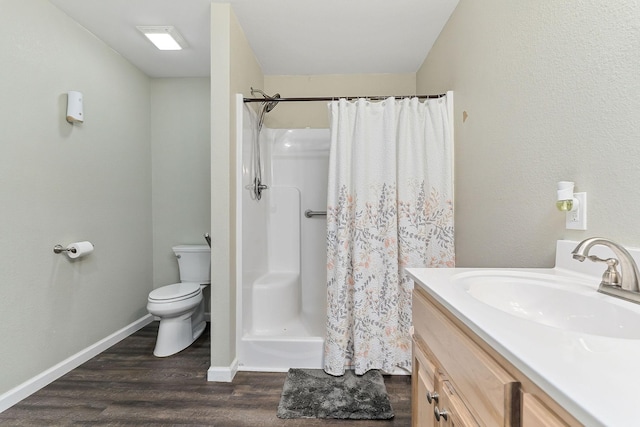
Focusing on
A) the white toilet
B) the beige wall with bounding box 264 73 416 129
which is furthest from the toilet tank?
the beige wall with bounding box 264 73 416 129

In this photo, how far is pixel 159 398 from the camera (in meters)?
1.59

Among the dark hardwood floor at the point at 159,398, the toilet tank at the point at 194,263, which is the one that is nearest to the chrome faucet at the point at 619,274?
the dark hardwood floor at the point at 159,398

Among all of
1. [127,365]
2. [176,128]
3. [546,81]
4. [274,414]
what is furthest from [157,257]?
[546,81]

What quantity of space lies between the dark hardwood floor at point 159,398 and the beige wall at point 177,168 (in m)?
0.97

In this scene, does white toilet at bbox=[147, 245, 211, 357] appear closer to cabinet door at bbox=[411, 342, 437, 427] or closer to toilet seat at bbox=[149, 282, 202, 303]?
toilet seat at bbox=[149, 282, 202, 303]

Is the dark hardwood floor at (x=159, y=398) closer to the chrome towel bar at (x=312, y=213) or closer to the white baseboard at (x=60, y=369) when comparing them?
the white baseboard at (x=60, y=369)

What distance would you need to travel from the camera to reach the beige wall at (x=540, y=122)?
2.50ft

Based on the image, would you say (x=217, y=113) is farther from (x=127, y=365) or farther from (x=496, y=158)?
(x=127, y=365)

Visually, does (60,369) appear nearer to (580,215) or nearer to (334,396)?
(334,396)

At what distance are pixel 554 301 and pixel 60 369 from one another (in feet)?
8.53

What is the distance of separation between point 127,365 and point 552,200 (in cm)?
258

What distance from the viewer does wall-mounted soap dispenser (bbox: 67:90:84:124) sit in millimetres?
A: 1835

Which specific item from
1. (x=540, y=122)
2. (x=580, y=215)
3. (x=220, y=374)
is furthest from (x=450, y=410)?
(x=220, y=374)

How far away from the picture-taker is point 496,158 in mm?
1317
